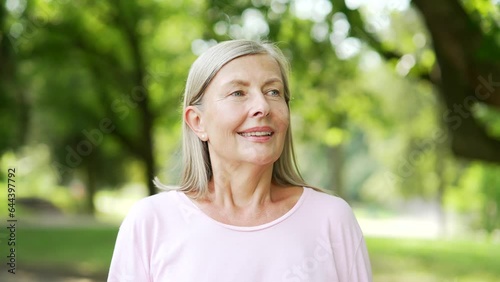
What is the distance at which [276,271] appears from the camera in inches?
76.2

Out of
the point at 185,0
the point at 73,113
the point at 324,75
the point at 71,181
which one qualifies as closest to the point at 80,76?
the point at 73,113

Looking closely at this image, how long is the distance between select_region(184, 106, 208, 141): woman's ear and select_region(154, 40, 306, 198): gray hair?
0.02m

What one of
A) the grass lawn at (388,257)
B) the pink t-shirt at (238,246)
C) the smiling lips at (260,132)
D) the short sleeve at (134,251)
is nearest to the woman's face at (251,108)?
the smiling lips at (260,132)

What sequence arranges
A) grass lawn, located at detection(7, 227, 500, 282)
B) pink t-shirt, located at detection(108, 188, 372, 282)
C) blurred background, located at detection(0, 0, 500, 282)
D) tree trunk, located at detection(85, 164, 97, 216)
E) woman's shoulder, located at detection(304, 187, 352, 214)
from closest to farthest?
pink t-shirt, located at detection(108, 188, 372, 282) → woman's shoulder, located at detection(304, 187, 352, 214) → blurred background, located at detection(0, 0, 500, 282) → grass lawn, located at detection(7, 227, 500, 282) → tree trunk, located at detection(85, 164, 97, 216)

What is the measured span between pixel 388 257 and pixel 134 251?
11.3m

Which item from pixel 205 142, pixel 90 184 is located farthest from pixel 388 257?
pixel 90 184

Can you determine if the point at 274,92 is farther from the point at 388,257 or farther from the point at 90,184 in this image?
the point at 90,184

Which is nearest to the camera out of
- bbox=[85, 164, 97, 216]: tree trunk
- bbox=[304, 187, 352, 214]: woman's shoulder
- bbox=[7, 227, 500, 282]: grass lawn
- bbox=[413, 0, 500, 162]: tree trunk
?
bbox=[304, 187, 352, 214]: woman's shoulder

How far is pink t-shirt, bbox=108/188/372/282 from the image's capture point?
1.94 m

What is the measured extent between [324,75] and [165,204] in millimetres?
9693

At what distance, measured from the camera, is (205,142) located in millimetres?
2213

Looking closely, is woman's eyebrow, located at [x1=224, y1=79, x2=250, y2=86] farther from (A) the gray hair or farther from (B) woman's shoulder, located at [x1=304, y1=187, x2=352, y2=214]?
(B) woman's shoulder, located at [x1=304, y1=187, x2=352, y2=214]

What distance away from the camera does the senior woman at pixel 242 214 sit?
195 cm

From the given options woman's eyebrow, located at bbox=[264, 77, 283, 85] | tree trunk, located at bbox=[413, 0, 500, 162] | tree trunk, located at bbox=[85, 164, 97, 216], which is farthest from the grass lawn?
woman's eyebrow, located at bbox=[264, 77, 283, 85]
